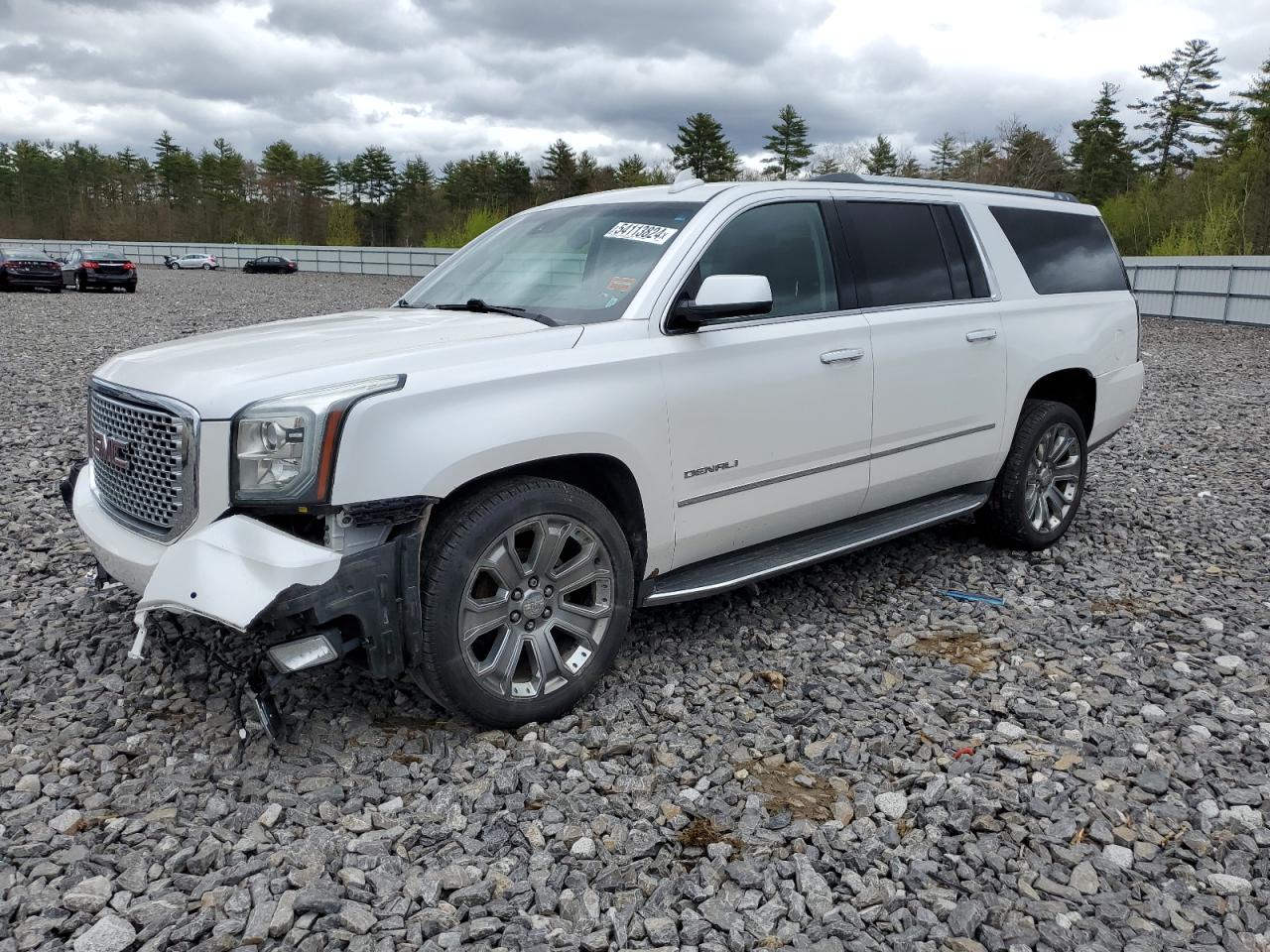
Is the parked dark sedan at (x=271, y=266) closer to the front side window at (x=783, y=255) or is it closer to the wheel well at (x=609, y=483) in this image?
the front side window at (x=783, y=255)

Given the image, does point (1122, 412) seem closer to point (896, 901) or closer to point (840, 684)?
point (840, 684)

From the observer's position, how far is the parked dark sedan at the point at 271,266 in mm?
47719

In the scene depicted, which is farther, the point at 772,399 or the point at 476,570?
the point at 772,399

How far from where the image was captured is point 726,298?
12.0 ft

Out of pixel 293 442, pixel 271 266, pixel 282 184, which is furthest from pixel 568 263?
pixel 282 184

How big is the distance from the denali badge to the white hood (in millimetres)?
672

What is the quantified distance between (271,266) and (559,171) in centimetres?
2139

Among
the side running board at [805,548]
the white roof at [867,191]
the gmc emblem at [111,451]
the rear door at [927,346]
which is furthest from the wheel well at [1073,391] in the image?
the gmc emblem at [111,451]

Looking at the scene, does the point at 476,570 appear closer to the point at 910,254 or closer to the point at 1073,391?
the point at 910,254

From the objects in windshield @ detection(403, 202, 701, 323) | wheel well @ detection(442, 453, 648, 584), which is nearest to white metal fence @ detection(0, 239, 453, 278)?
windshield @ detection(403, 202, 701, 323)

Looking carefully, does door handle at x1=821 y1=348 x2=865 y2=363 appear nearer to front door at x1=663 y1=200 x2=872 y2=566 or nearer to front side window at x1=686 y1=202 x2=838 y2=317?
front door at x1=663 y1=200 x2=872 y2=566

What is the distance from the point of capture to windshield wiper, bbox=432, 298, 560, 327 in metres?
3.85

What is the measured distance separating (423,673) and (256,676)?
0.52 metres

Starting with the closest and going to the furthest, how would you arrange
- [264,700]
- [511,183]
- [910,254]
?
[264,700]
[910,254]
[511,183]
